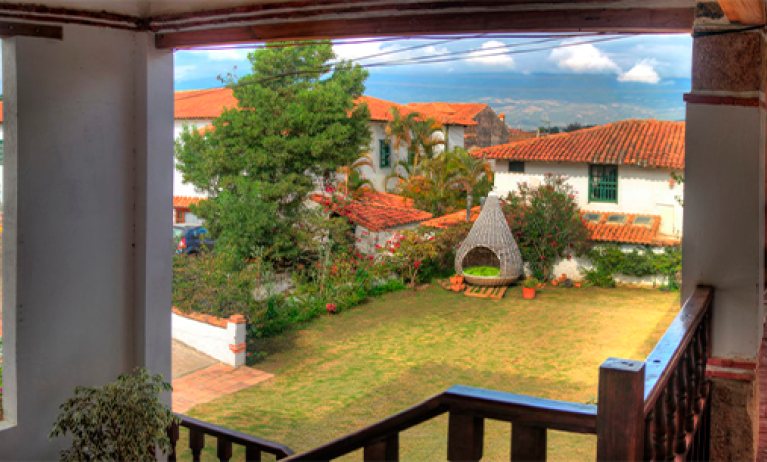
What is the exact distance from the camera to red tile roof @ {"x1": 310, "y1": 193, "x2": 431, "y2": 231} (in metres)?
16.4

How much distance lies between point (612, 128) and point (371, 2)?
57.7 ft

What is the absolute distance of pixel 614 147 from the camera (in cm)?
1828

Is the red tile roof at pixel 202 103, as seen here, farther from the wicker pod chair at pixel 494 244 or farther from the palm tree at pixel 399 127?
the wicker pod chair at pixel 494 244

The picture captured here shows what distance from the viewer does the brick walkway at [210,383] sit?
30.8 ft

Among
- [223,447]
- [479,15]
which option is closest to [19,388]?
[223,447]

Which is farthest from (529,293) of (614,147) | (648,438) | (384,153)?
(648,438)

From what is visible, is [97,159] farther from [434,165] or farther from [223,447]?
[434,165]

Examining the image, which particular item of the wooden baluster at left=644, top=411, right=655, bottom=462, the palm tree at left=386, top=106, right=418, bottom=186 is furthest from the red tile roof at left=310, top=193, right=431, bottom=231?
the wooden baluster at left=644, top=411, right=655, bottom=462

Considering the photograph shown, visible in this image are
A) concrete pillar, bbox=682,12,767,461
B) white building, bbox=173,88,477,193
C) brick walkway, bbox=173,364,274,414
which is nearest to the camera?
concrete pillar, bbox=682,12,767,461

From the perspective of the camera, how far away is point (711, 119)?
Result: 2.55 metres

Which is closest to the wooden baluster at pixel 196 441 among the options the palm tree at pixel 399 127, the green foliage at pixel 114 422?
the green foliage at pixel 114 422

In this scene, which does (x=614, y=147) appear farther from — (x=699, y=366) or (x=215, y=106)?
(x=699, y=366)

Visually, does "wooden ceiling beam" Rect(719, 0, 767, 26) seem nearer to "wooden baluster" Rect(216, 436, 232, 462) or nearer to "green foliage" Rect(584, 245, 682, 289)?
"wooden baluster" Rect(216, 436, 232, 462)

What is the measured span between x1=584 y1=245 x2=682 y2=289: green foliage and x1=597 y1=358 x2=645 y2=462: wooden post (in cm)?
1548
